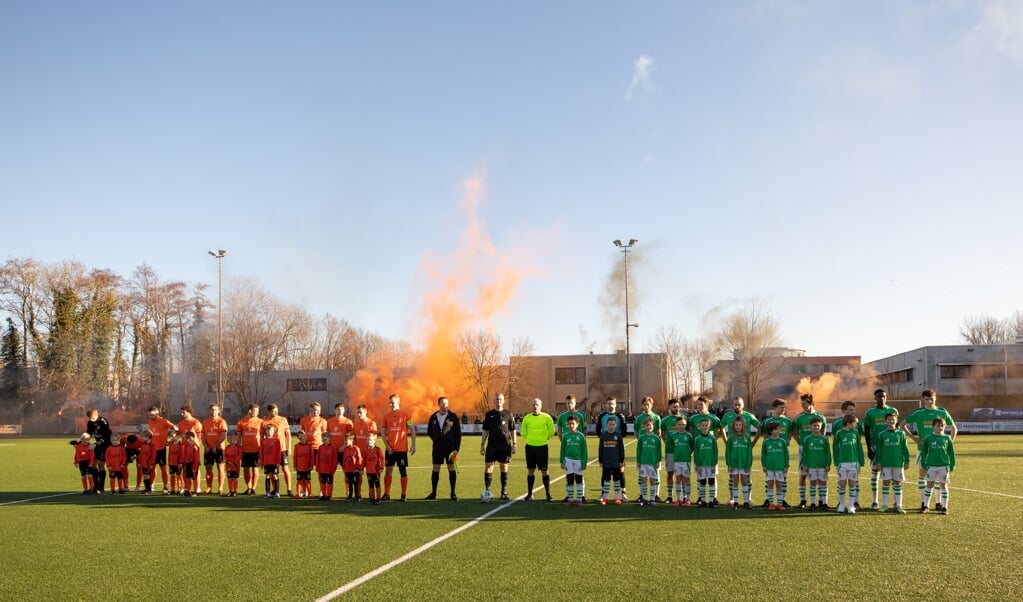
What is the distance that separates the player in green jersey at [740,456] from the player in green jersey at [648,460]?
125 centimetres

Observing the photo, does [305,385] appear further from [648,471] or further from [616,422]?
[648,471]

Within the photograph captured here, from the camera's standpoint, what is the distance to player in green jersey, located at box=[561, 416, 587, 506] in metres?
14.2

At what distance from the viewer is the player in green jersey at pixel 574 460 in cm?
1424

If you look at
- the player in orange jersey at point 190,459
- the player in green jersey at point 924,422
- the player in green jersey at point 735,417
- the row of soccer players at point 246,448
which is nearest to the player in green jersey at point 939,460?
the player in green jersey at point 924,422

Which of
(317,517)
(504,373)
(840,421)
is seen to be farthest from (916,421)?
(504,373)

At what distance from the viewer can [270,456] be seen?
625 inches

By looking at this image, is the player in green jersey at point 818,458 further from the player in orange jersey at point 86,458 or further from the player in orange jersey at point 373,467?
the player in orange jersey at point 86,458

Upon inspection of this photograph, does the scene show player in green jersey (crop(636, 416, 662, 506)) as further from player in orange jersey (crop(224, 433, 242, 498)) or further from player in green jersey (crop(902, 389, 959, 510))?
player in orange jersey (crop(224, 433, 242, 498))

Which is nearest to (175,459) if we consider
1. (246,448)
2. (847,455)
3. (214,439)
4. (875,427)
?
(214,439)

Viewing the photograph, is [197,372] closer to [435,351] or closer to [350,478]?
[435,351]

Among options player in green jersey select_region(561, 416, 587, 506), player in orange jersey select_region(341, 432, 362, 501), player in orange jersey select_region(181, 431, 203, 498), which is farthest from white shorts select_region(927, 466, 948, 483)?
player in orange jersey select_region(181, 431, 203, 498)

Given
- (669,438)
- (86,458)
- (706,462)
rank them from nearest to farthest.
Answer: (706,462), (669,438), (86,458)

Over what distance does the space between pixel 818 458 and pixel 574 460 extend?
422 centimetres

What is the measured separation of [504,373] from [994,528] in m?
66.3
